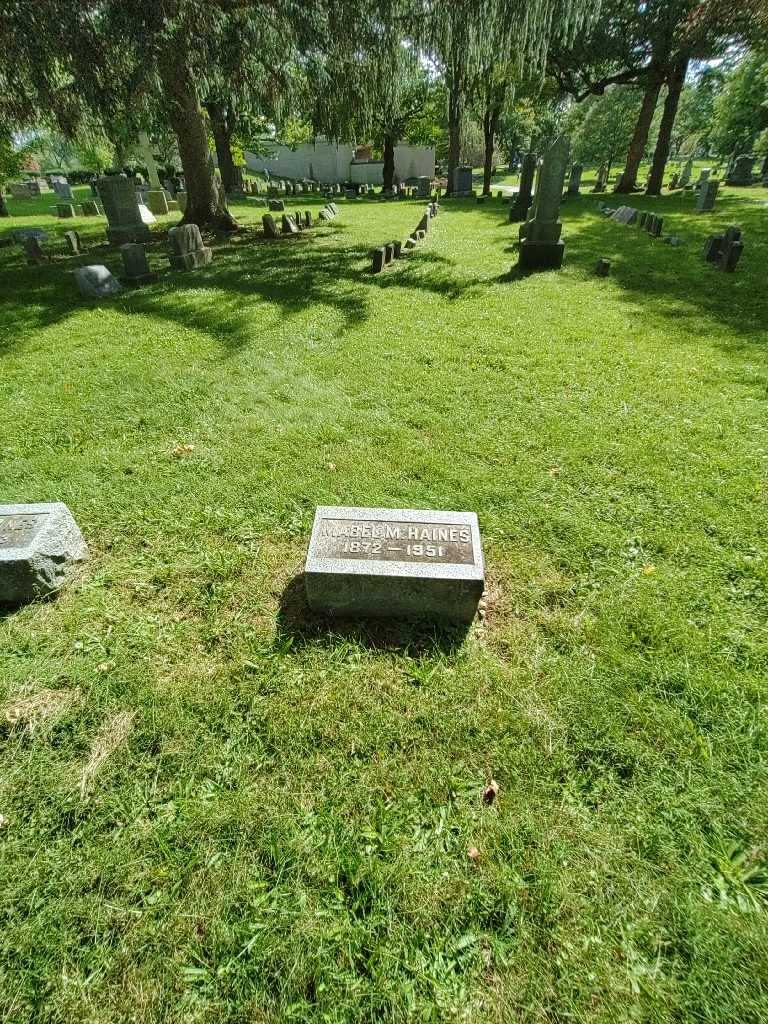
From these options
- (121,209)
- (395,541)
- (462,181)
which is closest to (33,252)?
(121,209)

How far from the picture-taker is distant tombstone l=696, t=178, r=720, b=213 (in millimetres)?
16516

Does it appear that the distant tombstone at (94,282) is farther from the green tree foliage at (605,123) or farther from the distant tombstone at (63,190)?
the green tree foliage at (605,123)

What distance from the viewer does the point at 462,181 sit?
28.1 meters

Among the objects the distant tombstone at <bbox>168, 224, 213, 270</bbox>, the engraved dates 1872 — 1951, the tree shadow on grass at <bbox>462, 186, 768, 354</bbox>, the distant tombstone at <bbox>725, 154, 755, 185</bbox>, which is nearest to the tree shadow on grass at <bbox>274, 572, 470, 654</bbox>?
the engraved dates 1872 — 1951

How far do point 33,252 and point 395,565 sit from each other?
47.0 feet

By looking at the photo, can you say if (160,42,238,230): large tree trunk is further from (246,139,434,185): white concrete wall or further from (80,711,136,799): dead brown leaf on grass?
(246,139,434,185): white concrete wall

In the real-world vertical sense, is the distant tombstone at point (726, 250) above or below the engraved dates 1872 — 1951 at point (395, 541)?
above

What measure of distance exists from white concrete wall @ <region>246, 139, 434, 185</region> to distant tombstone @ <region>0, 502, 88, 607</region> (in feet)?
172

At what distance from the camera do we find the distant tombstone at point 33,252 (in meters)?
11.7

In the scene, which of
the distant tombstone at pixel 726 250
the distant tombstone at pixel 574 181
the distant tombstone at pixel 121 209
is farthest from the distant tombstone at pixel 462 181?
the distant tombstone at pixel 726 250

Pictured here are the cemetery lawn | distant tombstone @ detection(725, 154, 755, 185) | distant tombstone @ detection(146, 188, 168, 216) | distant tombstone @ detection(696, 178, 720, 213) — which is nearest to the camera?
the cemetery lawn

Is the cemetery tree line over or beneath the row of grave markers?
over

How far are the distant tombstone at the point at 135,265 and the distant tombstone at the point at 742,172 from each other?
30.0 metres

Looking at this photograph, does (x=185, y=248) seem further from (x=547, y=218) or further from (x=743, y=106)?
(x=743, y=106)
